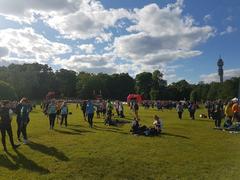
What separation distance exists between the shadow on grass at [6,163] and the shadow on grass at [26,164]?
145mm

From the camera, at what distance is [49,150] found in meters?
16.8

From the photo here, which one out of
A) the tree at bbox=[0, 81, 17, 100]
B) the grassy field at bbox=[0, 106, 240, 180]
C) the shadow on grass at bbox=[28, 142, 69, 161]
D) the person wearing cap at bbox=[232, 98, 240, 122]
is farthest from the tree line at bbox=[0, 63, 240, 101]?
the shadow on grass at bbox=[28, 142, 69, 161]

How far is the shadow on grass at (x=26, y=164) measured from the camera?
42.1 feet

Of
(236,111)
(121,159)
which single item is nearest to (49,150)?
(121,159)

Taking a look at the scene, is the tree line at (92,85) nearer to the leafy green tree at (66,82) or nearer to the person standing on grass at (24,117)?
the leafy green tree at (66,82)

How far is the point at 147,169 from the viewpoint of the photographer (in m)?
13.2

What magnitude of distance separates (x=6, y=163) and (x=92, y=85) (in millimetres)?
144328

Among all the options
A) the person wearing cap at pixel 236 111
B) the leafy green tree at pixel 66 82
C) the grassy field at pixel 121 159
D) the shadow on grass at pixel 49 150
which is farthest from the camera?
the leafy green tree at pixel 66 82

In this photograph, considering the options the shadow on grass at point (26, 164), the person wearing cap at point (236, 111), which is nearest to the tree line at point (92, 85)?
the person wearing cap at point (236, 111)

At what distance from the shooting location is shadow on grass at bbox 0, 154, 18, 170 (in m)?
13.4

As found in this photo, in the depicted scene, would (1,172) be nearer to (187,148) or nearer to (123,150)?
(123,150)

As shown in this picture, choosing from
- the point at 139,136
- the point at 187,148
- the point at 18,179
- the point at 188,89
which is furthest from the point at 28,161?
the point at 188,89

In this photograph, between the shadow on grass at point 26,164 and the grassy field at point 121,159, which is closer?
the grassy field at point 121,159

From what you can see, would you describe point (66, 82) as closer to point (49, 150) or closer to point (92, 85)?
point (92, 85)
